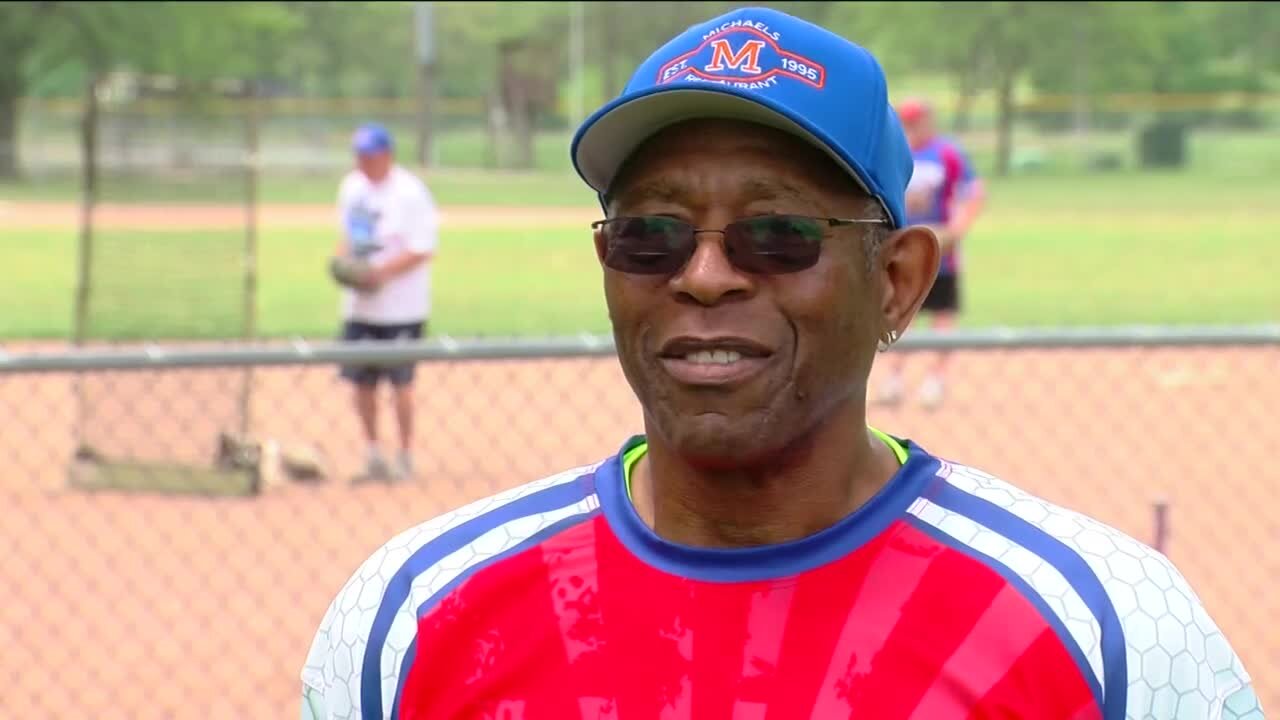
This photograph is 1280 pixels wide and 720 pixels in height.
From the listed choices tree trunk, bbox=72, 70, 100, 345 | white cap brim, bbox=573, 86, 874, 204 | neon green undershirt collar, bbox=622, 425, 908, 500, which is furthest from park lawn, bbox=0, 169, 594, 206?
white cap brim, bbox=573, 86, 874, 204

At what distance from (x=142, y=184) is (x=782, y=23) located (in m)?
7.64

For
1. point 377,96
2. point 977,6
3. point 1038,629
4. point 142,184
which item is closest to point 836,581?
point 1038,629

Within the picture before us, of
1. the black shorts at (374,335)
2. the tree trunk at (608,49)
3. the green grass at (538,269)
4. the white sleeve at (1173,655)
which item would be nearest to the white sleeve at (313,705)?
the white sleeve at (1173,655)

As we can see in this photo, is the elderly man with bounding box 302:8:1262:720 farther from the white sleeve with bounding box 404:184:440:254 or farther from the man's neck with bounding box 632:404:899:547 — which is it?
the white sleeve with bounding box 404:184:440:254

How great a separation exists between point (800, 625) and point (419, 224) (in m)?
7.63

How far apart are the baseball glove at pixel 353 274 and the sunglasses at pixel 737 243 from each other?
7318 mm

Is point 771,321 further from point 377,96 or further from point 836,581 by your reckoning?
point 377,96

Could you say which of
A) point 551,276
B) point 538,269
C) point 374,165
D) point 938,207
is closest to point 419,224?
point 374,165

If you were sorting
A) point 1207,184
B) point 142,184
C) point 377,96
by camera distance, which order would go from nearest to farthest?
1. point 142,184
2. point 377,96
3. point 1207,184

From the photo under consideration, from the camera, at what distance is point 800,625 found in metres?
1.87

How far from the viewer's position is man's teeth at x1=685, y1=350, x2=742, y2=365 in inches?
73.6

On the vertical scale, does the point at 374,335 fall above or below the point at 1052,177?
below

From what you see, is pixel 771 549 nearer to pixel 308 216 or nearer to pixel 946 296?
pixel 946 296

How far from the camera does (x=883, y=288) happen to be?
2018 mm
